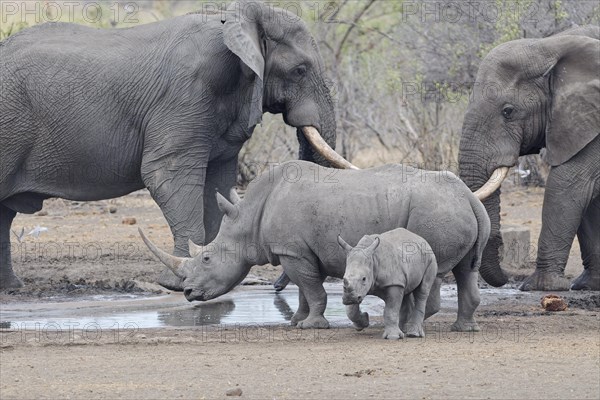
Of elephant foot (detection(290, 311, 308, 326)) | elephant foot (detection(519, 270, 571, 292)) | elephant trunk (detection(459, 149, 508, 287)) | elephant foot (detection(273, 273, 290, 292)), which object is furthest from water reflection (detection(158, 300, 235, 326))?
elephant foot (detection(519, 270, 571, 292))

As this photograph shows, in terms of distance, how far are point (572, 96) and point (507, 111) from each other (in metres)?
0.64

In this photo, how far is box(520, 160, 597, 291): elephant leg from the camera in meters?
13.3

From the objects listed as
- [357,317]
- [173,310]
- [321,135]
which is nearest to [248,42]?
[321,135]

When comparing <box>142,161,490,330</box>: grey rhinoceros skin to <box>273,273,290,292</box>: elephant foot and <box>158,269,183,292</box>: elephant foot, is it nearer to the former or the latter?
<box>158,269,183,292</box>: elephant foot

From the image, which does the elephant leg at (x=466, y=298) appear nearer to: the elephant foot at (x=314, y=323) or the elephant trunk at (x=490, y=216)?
the elephant foot at (x=314, y=323)

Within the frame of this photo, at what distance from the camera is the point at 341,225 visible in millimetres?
10695

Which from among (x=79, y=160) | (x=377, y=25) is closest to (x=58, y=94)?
(x=79, y=160)

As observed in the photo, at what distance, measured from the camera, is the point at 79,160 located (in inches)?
521

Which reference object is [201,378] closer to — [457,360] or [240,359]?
[240,359]

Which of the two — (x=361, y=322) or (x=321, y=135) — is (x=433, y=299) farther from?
(x=321, y=135)

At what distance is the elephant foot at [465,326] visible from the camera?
10.8 meters

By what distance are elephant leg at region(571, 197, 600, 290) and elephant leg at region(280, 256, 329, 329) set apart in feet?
12.7

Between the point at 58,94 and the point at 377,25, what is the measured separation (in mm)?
18414

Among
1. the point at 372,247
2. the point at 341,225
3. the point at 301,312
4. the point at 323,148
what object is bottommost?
the point at 301,312
